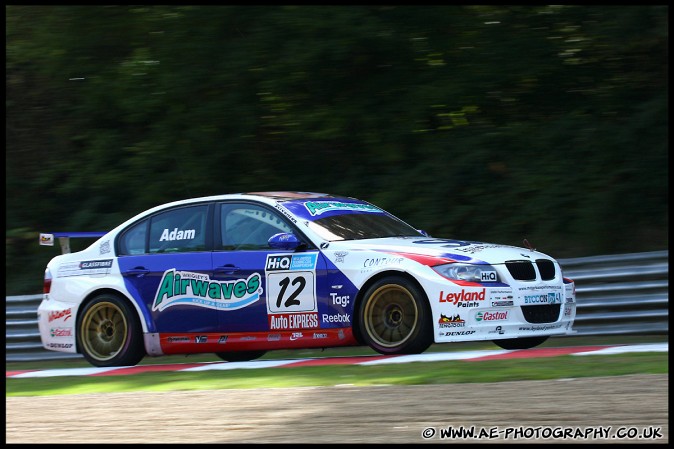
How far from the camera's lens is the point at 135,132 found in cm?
1683

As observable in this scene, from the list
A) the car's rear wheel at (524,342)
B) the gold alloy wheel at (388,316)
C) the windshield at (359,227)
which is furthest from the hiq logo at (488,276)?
the windshield at (359,227)

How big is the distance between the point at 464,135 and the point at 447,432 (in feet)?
31.1

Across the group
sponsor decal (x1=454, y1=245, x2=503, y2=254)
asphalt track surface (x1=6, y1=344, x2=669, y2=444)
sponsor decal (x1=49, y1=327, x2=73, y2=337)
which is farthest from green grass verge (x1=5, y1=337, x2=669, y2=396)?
sponsor decal (x1=49, y1=327, x2=73, y2=337)

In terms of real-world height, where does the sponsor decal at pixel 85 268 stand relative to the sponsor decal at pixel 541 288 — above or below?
below

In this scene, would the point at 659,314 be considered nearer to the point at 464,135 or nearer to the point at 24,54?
the point at 464,135

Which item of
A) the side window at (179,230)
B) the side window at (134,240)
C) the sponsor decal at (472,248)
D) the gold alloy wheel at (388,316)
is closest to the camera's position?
the gold alloy wheel at (388,316)

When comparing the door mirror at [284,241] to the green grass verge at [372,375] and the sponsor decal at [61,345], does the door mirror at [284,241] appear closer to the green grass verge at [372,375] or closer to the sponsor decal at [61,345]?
the green grass verge at [372,375]

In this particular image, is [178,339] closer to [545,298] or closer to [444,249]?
[444,249]

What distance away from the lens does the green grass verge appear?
8.13m

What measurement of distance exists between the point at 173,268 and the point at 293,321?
137 centimetres

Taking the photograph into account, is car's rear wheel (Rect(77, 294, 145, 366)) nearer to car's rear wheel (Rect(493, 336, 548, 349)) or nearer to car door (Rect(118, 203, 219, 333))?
car door (Rect(118, 203, 219, 333))

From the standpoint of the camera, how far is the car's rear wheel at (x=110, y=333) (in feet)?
36.1

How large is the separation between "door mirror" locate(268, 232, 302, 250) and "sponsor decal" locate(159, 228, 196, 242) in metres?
1.04

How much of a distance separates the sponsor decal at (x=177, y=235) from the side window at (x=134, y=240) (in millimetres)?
244
